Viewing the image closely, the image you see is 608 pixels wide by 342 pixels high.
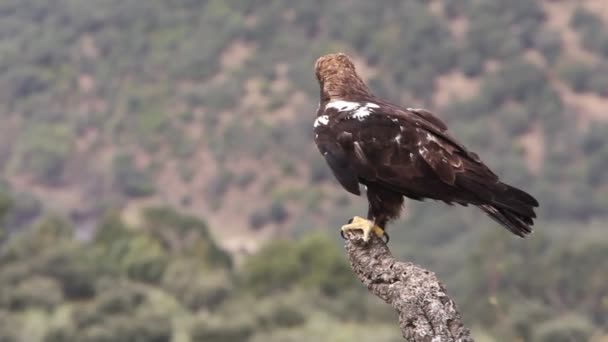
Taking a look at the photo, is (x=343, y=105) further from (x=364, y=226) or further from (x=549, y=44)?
(x=549, y=44)

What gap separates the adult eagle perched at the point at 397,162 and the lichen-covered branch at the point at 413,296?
1.29ft

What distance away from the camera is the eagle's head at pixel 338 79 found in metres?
8.11

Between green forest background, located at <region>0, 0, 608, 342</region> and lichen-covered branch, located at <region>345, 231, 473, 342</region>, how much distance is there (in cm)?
3722

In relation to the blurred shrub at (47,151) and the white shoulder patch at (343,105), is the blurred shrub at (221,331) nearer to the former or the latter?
the white shoulder patch at (343,105)

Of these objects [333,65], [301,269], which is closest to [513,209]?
[333,65]

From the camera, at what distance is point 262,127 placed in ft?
243

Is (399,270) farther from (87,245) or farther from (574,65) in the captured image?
(574,65)

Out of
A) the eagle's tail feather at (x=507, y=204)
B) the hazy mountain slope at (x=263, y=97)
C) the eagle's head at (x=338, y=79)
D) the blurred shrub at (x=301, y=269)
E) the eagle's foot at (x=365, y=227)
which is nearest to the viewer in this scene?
the eagle's tail feather at (x=507, y=204)

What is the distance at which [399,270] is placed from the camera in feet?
21.8

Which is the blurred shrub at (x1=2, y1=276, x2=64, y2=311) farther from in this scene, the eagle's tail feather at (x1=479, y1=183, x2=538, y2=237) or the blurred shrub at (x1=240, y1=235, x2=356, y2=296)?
the eagle's tail feather at (x1=479, y1=183, x2=538, y2=237)

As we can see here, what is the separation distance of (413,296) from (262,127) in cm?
6781

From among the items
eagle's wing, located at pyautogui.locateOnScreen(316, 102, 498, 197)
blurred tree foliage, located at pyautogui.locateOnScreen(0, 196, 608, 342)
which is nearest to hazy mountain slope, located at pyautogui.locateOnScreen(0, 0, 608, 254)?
blurred tree foliage, located at pyautogui.locateOnScreen(0, 196, 608, 342)

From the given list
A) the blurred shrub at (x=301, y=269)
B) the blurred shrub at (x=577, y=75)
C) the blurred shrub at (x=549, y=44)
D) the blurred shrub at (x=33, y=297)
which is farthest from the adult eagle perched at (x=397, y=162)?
the blurred shrub at (x=549, y=44)

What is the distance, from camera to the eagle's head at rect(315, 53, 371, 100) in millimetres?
8109
